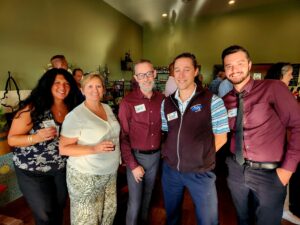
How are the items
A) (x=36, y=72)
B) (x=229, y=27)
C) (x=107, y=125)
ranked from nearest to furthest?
(x=107, y=125)
(x=36, y=72)
(x=229, y=27)

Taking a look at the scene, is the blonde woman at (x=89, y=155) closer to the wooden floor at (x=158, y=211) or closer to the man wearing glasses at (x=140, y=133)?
the man wearing glasses at (x=140, y=133)

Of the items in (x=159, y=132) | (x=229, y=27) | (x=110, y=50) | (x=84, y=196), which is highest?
(x=229, y=27)

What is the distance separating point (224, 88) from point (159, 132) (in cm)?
Answer: 115

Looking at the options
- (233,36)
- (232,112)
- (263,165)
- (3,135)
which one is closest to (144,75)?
(232,112)

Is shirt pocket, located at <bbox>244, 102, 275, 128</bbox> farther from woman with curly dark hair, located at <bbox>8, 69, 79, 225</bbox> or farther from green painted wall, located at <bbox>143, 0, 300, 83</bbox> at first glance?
green painted wall, located at <bbox>143, 0, 300, 83</bbox>

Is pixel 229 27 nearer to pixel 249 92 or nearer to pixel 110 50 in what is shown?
pixel 110 50

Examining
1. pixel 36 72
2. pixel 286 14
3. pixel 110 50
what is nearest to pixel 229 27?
pixel 286 14

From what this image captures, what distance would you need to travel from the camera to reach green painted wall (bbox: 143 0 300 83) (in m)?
5.61

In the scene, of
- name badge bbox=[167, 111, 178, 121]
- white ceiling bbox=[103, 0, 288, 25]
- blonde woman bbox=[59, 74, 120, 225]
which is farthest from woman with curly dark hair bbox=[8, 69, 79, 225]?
white ceiling bbox=[103, 0, 288, 25]

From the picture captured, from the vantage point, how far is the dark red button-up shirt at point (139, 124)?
5.44 feet

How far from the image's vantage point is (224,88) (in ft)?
7.93

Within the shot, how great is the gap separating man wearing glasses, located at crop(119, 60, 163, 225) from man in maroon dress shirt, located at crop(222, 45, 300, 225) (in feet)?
1.93

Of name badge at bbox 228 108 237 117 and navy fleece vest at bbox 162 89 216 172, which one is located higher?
name badge at bbox 228 108 237 117

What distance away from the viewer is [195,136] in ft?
4.68
